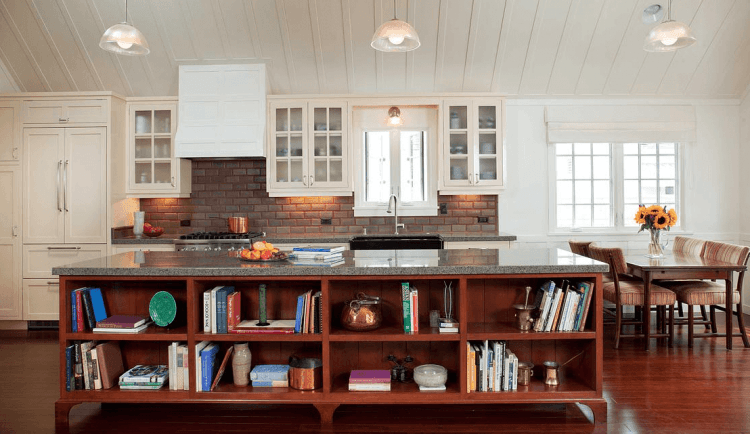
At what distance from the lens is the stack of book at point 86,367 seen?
3170mm

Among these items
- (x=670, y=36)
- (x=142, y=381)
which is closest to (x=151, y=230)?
(x=142, y=381)

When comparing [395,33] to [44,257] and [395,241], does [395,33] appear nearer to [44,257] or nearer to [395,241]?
[395,241]

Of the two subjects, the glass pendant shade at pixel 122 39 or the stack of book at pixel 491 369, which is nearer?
the stack of book at pixel 491 369

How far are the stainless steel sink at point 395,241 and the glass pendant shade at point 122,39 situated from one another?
8.83 ft

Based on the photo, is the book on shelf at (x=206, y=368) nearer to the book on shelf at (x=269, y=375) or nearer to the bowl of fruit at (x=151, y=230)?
the book on shelf at (x=269, y=375)

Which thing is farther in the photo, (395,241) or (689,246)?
(395,241)

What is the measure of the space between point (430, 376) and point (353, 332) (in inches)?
19.5

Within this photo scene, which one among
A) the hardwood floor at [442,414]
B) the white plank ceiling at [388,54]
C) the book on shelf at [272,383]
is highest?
the white plank ceiling at [388,54]

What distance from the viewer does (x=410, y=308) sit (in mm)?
3121

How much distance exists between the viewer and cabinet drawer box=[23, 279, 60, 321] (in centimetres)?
564

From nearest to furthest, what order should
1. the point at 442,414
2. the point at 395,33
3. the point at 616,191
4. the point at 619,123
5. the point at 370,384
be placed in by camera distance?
1. the point at 370,384
2. the point at 442,414
3. the point at 395,33
4. the point at 619,123
5. the point at 616,191

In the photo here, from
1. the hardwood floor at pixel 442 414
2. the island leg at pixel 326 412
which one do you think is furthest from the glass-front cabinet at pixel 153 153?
the island leg at pixel 326 412

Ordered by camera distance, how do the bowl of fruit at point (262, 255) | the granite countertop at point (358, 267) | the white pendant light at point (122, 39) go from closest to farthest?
the granite countertop at point (358, 267) → the bowl of fruit at point (262, 255) → the white pendant light at point (122, 39)

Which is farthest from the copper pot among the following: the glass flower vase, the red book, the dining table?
the glass flower vase
